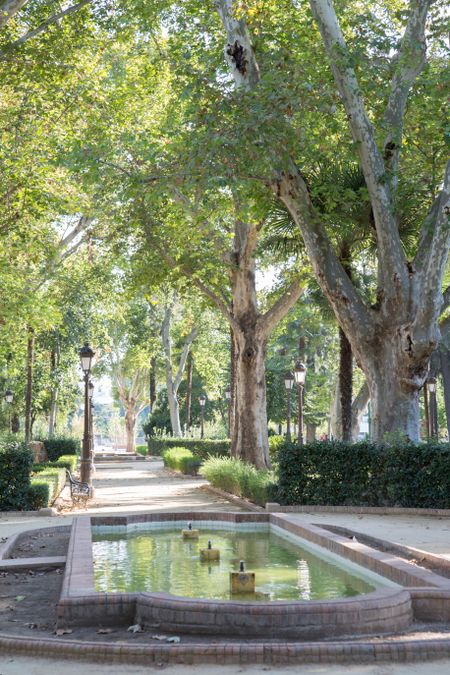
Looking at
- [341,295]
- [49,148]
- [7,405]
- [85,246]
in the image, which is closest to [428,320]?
[341,295]

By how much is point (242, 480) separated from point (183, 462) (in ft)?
45.8

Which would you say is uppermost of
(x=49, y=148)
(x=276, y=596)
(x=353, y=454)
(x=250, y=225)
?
(x=49, y=148)

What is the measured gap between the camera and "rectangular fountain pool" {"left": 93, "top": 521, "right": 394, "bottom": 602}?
Result: 8547 millimetres

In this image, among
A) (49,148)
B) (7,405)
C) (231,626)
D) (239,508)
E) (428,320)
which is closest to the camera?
(231,626)

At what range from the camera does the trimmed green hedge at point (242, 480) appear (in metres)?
17.7

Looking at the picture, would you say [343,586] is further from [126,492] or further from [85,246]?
[85,246]

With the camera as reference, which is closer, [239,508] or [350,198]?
[350,198]

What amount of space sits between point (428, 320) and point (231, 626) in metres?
10.2

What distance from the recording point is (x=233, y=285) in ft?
80.5

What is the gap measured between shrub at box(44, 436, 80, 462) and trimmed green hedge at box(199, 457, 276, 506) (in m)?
12.3

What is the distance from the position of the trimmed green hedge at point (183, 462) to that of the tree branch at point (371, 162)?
1759cm

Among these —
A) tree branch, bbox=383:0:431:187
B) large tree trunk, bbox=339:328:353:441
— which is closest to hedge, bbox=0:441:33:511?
large tree trunk, bbox=339:328:353:441

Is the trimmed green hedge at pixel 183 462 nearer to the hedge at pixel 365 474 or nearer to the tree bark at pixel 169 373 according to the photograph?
the tree bark at pixel 169 373

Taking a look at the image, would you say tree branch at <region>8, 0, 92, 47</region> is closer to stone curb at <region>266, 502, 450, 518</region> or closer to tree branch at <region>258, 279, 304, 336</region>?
tree branch at <region>258, 279, 304, 336</region>
